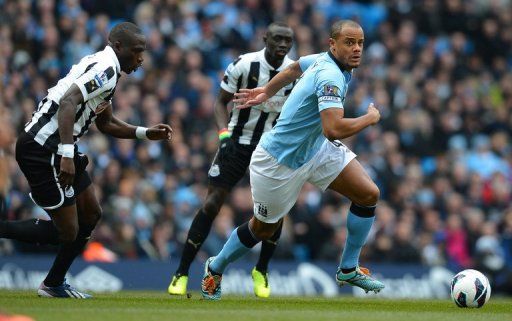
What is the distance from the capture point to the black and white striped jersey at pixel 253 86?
472 inches

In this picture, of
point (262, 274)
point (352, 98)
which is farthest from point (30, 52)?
point (262, 274)

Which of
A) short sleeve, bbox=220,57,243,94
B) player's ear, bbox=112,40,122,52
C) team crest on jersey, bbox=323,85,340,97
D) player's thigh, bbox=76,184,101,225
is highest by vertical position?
player's ear, bbox=112,40,122,52

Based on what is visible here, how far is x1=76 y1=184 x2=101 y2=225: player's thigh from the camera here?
35.0 feet

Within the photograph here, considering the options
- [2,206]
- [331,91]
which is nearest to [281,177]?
[331,91]

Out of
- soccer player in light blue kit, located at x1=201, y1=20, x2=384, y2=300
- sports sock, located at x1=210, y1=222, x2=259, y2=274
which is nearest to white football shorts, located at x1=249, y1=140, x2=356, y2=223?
soccer player in light blue kit, located at x1=201, y1=20, x2=384, y2=300

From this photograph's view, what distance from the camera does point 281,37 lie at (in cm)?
1184

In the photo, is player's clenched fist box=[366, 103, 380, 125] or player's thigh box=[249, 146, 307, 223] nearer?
player's clenched fist box=[366, 103, 380, 125]

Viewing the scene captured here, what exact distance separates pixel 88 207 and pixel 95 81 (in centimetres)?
133

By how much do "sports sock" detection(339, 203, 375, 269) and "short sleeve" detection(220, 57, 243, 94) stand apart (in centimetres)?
209

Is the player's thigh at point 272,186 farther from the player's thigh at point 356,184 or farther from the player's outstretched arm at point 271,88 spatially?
the player's outstretched arm at point 271,88

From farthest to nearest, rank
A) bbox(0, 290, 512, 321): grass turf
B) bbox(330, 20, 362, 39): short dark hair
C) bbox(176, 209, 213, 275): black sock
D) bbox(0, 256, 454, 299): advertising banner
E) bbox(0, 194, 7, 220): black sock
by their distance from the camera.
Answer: bbox(0, 256, 454, 299): advertising banner, bbox(176, 209, 213, 275): black sock, bbox(330, 20, 362, 39): short dark hair, bbox(0, 194, 7, 220): black sock, bbox(0, 290, 512, 321): grass turf

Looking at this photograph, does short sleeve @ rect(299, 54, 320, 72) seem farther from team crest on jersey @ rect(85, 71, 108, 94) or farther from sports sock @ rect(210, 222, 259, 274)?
team crest on jersey @ rect(85, 71, 108, 94)

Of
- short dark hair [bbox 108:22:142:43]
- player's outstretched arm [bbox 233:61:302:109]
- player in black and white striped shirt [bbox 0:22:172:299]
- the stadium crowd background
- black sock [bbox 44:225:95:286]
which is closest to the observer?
player in black and white striped shirt [bbox 0:22:172:299]

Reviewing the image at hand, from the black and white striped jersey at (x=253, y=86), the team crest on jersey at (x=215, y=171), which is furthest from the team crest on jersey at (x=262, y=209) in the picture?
the black and white striped jersey at (x=253, y=86)
